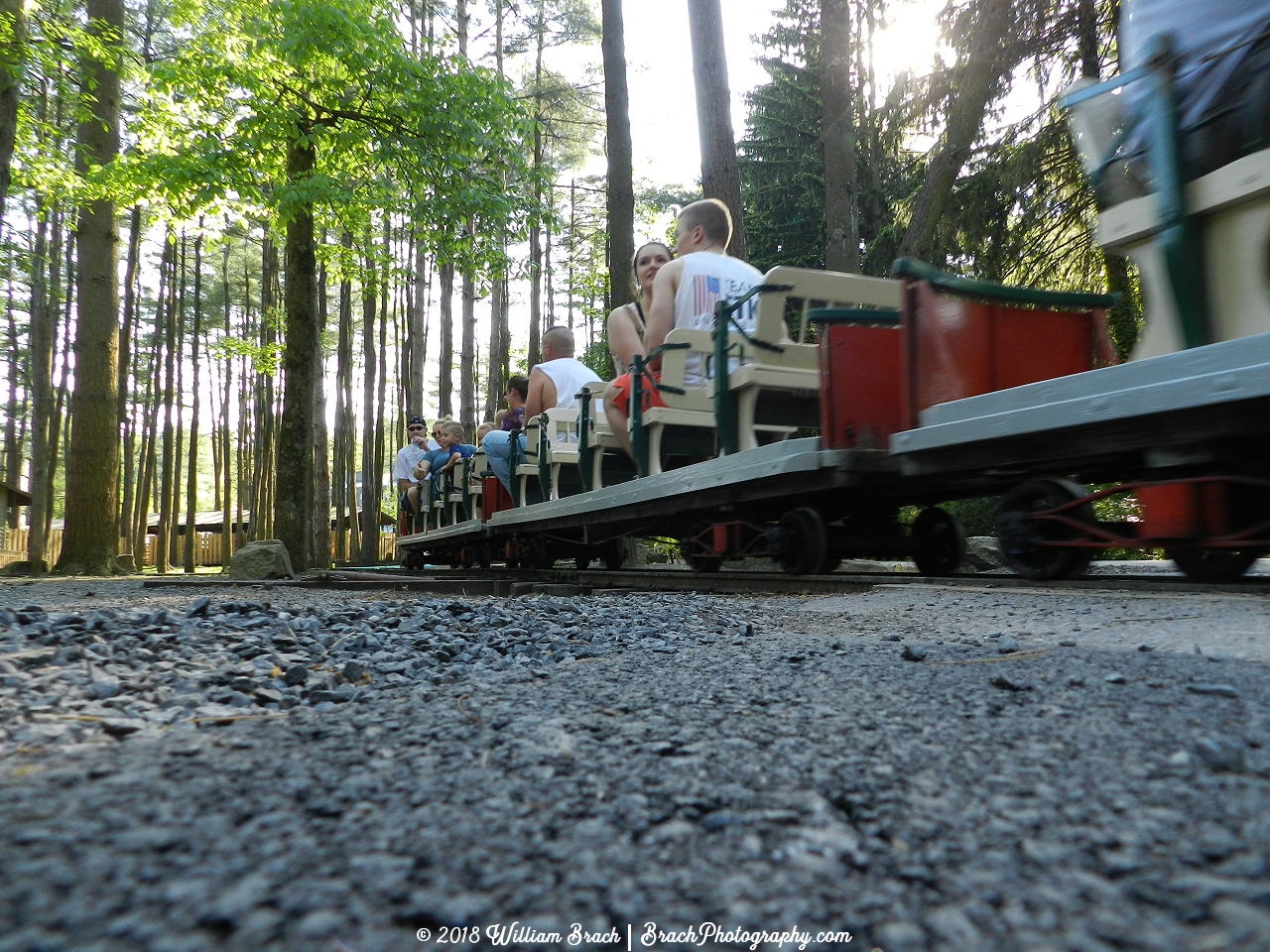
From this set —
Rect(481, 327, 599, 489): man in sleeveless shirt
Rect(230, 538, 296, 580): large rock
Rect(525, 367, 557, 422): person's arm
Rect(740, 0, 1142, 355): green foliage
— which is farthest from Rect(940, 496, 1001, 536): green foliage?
Rect(230, 538, 296, 580): large rock

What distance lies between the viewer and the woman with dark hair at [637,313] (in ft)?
21.5

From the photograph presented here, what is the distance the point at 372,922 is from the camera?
32.4 inches

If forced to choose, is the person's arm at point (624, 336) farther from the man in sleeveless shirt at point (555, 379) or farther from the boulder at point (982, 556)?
the boulder at point (982, 556)

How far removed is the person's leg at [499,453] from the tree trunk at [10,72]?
550 cm

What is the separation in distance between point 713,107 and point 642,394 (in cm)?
549

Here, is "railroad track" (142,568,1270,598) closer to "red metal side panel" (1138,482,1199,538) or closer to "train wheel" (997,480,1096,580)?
"train wheel" (997,480,1096,580)

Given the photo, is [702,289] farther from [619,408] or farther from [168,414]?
[168,414]

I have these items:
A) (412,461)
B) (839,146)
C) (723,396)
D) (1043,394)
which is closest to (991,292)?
(1043,394)

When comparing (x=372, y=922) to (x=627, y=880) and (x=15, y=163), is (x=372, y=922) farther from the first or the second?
(x=15, y=163)

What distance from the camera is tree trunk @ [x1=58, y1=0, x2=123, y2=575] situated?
10266mm

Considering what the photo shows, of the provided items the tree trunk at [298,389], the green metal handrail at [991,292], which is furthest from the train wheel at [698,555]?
the tree trunk at [298,389]

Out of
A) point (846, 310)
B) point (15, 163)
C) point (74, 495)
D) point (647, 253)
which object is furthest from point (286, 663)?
point (15, 163)

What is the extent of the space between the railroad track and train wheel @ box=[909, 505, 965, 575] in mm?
252

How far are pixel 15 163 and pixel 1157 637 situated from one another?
13.5m
